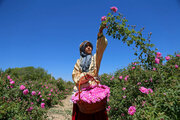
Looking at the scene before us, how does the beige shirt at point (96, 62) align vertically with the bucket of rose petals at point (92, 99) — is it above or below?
above

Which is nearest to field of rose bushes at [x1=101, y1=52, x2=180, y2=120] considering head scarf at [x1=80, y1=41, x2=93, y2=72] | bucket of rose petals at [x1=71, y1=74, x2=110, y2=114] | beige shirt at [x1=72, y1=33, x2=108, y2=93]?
bucket of rose petals at [x1=71, y1=74, x2=110, y2=114]

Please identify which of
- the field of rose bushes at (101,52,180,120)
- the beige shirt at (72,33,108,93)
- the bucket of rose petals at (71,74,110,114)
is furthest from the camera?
the beige shirt at (72,33,108,93)

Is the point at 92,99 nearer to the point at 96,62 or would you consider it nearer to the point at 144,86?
the point at 96,62

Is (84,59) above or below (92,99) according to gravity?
above

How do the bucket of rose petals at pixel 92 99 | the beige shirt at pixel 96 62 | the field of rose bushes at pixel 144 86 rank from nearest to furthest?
1. the bucket of rose petals at pixel 92 99
2. the field of rose bushes at pixel 144 86
3. the beige shirt at pixel 96 62

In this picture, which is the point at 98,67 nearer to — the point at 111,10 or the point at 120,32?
the point at 120,32

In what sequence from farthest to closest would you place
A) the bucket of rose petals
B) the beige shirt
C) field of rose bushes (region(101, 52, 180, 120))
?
1. the beige shirt
2. field of rose bushes (region(101, 52, 180, 120))
3. the bucket of rose petals

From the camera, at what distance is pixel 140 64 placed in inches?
132

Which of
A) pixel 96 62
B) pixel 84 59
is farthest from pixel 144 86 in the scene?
pixel 84 59

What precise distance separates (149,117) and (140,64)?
73.0 inches

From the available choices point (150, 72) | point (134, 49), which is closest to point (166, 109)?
point (150, 72)

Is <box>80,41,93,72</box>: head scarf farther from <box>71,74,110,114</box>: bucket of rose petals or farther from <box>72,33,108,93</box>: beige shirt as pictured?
<box>71,74,110,114</box>: bucket of rose petals

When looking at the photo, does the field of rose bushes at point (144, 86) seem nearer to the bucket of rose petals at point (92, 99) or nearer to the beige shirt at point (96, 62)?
the bucket of rose petals at point (92, 99)

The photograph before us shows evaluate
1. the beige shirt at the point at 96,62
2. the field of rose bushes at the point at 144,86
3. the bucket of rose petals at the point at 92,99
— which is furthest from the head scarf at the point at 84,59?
the field of rose bushes at the point at 144,86
